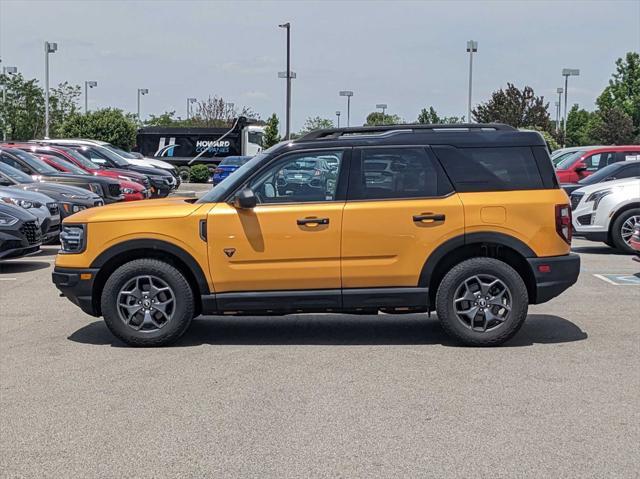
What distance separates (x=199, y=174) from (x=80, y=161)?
68.7 ft

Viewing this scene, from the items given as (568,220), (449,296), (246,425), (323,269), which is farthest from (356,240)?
(246,425)

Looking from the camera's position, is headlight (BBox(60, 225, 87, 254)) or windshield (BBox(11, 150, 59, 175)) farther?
windshield (BBox(11, 150, 59, 175))

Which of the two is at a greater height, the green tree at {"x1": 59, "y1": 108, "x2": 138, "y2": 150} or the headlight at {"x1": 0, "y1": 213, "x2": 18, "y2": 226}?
the green tree at {"x1": 59, "y1": 108, "x2": 138, "y2": 150}

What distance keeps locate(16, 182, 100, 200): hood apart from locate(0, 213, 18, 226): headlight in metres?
3.65

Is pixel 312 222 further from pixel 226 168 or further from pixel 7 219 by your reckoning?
pixel 226 168

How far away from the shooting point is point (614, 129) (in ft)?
209

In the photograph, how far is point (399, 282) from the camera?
25.1 feet

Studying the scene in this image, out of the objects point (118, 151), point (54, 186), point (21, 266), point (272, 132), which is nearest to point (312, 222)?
point (21, 266)

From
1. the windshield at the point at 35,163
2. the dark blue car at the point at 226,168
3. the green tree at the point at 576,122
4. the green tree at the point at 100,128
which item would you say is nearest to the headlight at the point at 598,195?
the windshield at the point at 35,163

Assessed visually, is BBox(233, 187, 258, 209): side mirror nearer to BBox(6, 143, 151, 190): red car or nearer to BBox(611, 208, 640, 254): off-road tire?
BBox(611, 208, 640, 254): off-road tire

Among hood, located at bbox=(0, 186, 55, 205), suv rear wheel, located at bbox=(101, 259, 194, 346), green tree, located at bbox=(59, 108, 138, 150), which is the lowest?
suv rear wheel, located at bbox=(101, 259, 194, 346)

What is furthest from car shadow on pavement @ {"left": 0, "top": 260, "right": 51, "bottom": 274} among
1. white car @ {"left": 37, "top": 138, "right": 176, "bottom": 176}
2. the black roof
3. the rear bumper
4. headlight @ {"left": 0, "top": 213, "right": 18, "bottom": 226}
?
white car @ {"left": 37, "top": 138, "right": 176, "bottom": 176}

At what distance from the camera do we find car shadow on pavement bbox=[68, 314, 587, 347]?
808cm

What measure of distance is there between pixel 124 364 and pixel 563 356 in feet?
11.5
